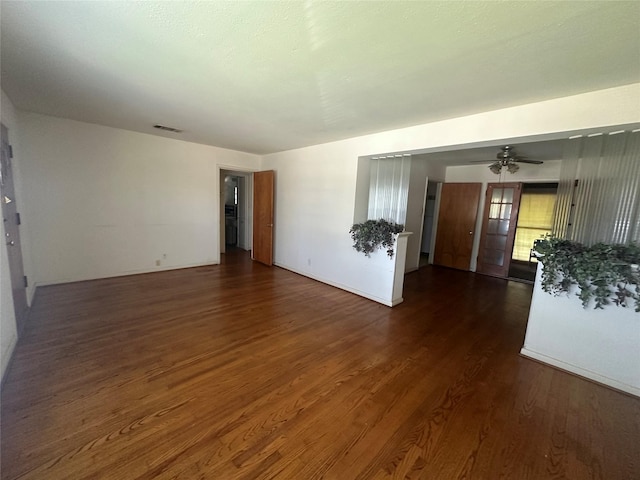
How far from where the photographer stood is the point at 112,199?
4281 millimetres

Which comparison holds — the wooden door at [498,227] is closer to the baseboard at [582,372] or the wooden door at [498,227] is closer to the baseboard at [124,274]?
the baseboard at [582,372]

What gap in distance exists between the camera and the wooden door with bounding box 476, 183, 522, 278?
5512 millimetres

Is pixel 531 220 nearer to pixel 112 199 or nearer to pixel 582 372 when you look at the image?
pixel 582 372

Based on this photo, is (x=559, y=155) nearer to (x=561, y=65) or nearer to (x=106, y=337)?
(x=561, y=65)

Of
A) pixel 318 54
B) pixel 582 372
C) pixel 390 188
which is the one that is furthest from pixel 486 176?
pixel 318 54

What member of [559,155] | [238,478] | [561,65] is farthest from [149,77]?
[559,155]

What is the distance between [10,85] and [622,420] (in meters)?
6.09

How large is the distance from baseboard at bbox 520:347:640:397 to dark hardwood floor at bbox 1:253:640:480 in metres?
0.10

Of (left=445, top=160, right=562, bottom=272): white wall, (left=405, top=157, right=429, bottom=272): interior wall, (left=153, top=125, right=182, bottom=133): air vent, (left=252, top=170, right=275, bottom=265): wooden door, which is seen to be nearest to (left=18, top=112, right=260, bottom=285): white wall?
(left=153, top=125, right=182, bottom=133): air vent

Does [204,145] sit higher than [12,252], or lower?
higher

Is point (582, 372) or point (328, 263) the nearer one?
point (582, 372)

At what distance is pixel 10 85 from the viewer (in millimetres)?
2594

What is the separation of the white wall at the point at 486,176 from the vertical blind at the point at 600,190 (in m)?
3.05

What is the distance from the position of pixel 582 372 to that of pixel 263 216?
5.36m
